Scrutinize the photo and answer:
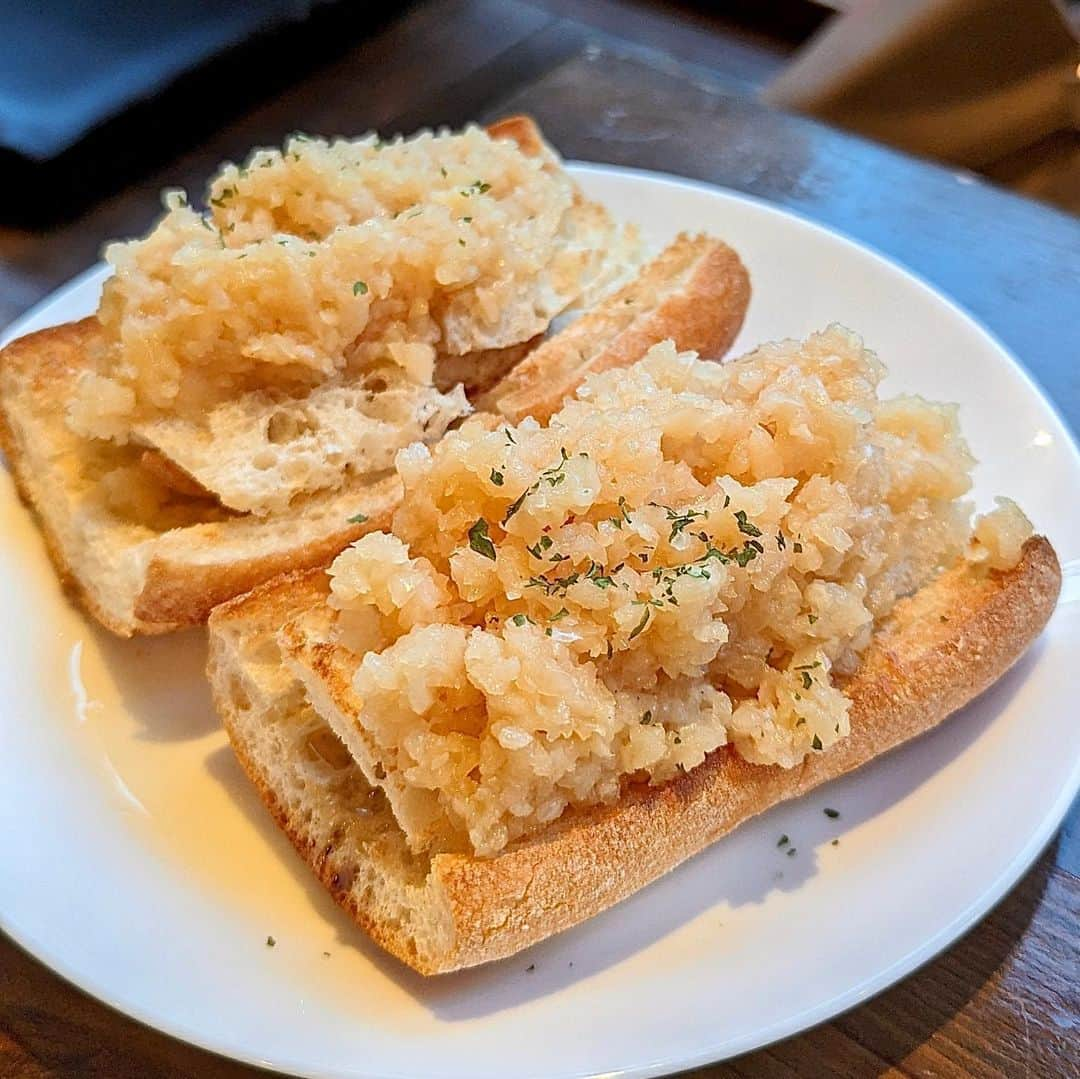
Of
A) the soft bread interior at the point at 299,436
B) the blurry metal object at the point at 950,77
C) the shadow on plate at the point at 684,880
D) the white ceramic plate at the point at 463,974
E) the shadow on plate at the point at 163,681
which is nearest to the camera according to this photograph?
the white ceramic plate at the point at 463,974

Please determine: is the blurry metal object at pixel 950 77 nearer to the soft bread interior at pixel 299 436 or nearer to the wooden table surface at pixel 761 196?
the wooden table surface at pixel 761 196

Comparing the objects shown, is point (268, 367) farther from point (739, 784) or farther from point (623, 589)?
Result: point (739, 784)

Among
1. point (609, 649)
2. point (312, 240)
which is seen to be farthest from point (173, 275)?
point (609, 649)

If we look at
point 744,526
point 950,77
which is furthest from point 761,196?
point 744,526

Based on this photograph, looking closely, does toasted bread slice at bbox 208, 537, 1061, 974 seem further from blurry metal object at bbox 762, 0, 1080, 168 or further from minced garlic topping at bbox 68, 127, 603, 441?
blurry metal object at bbox 762, 0, 1080, 168

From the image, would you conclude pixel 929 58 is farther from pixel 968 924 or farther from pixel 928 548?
pixel 968 924

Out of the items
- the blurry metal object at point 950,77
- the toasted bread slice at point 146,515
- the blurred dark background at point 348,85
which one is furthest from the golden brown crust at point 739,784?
the blurry metal object at point 950,77
